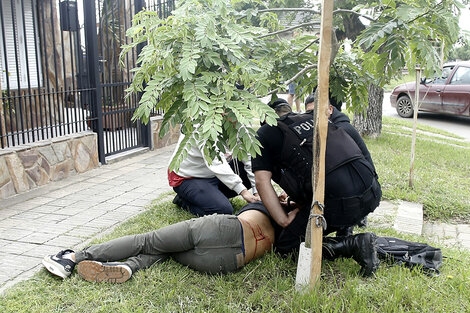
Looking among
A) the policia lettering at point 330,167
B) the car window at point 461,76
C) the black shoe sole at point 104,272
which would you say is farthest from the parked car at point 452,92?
the black shoe sole at point 104,272

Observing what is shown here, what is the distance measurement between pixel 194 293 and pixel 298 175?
3.65ft

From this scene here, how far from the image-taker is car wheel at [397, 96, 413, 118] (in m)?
15.6

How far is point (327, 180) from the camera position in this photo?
3408mm

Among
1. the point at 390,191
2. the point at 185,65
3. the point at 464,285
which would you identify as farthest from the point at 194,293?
the point at 390,191

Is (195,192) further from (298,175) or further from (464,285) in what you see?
(464,285)

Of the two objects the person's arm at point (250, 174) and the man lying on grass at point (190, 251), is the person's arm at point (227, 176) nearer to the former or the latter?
the person's arm at point (250, 174)

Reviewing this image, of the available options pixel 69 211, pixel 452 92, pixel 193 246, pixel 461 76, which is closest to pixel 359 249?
pixel 193 246

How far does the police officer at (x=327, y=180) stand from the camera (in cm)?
344

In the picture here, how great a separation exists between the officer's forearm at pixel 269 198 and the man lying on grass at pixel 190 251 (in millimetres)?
88

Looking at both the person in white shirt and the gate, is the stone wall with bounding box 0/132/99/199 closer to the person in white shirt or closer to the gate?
the gate

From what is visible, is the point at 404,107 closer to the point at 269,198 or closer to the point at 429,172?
the point at 429,172

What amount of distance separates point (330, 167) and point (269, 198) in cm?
53

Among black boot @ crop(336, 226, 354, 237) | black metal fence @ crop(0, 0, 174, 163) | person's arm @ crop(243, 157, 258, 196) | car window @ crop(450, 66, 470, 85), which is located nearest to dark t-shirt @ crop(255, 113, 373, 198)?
A: black boot @ crop(336, 226, 354, 237)

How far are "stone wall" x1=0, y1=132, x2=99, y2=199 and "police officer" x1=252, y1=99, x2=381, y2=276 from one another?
374cm
